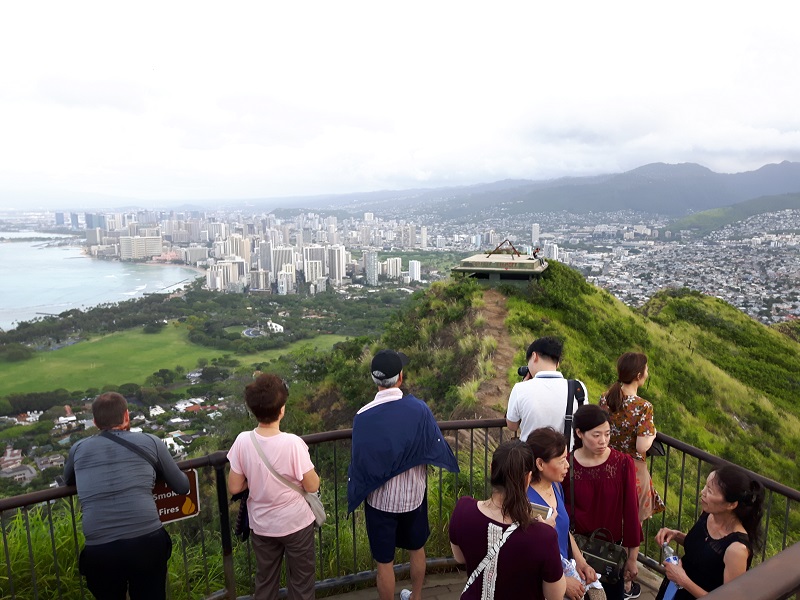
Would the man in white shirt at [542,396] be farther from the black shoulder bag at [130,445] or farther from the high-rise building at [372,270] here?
the high-rise building at [372,270]

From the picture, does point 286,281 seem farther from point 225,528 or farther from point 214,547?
point 225,528

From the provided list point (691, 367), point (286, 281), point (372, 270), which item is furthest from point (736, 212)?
point (691, 367)

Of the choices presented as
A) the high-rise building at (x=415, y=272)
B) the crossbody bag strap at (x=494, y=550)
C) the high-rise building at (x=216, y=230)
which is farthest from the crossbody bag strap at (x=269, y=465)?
the high-rise building at (x=216, y=230)

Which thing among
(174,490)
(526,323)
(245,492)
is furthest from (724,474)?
(526,323)

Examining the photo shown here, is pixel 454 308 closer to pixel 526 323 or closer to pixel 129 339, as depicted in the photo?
pixel 526 323

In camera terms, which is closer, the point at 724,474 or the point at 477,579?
the point at 477,579

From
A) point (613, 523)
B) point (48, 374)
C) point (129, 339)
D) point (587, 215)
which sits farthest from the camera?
point (587, 215)

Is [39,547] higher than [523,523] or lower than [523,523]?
lower
